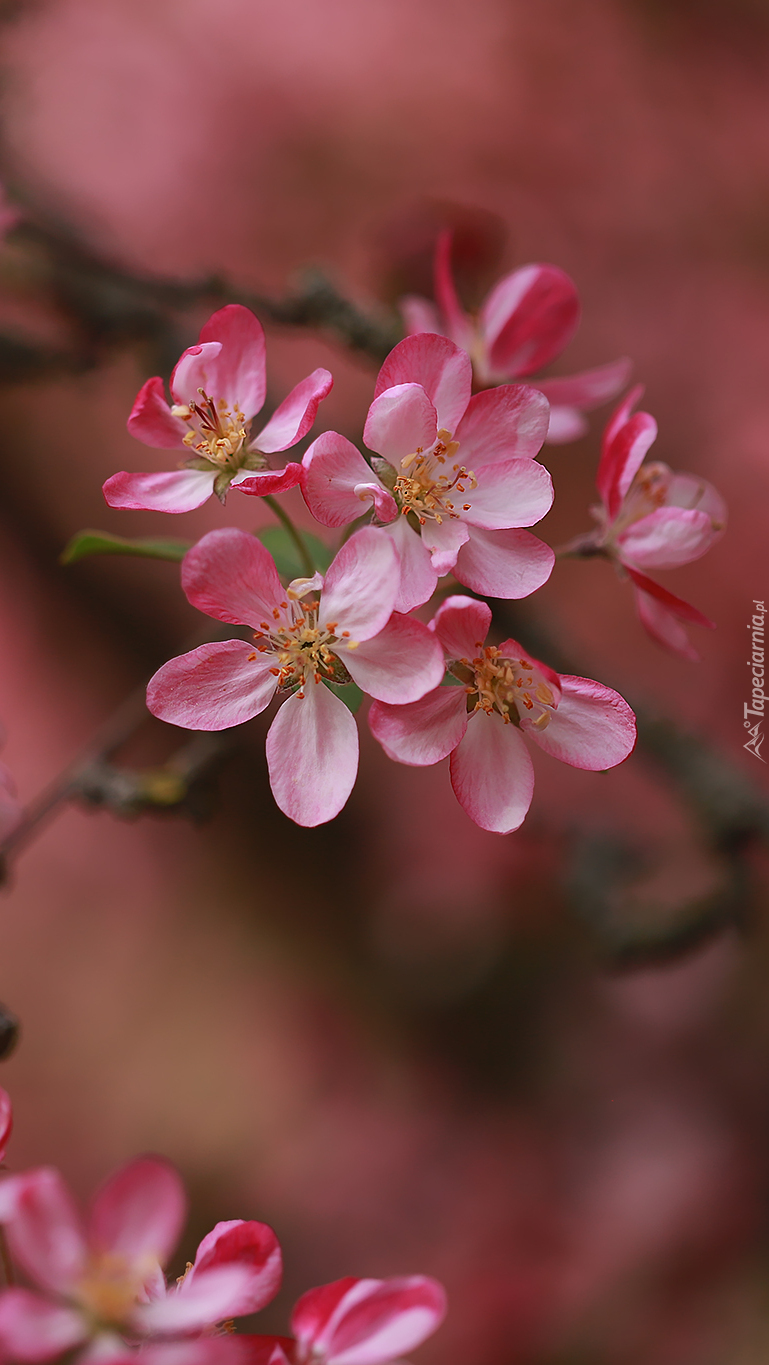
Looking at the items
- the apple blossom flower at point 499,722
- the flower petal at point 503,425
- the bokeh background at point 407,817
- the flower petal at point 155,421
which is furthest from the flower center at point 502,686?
the bokeh background at point 407,817

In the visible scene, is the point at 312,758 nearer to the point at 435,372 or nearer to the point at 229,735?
the point at 435,372

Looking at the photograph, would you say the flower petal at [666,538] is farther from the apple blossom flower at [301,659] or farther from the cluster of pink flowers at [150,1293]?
the cluster of pink flowers at [150,1293]

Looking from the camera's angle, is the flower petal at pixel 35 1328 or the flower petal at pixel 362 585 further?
the flower petal at pixel 362 585

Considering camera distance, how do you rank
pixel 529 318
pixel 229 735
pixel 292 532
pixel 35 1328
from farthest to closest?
pixel 229 735 → pixel 529 318 → pixel 292 532 → pixel 35 1328

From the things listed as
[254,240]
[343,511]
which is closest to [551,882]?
[343,511]

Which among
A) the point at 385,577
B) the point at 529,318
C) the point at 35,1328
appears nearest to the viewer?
the point at 35,1328

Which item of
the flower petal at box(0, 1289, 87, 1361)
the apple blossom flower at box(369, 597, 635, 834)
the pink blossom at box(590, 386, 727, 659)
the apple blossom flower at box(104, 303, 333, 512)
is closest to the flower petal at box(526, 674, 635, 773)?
the apple blossom flower at box(369, 597, 635, 834)

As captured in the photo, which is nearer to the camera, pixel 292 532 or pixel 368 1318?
pixel 368 1318

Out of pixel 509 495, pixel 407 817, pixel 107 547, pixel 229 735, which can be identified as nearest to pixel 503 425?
pixel 509 495
